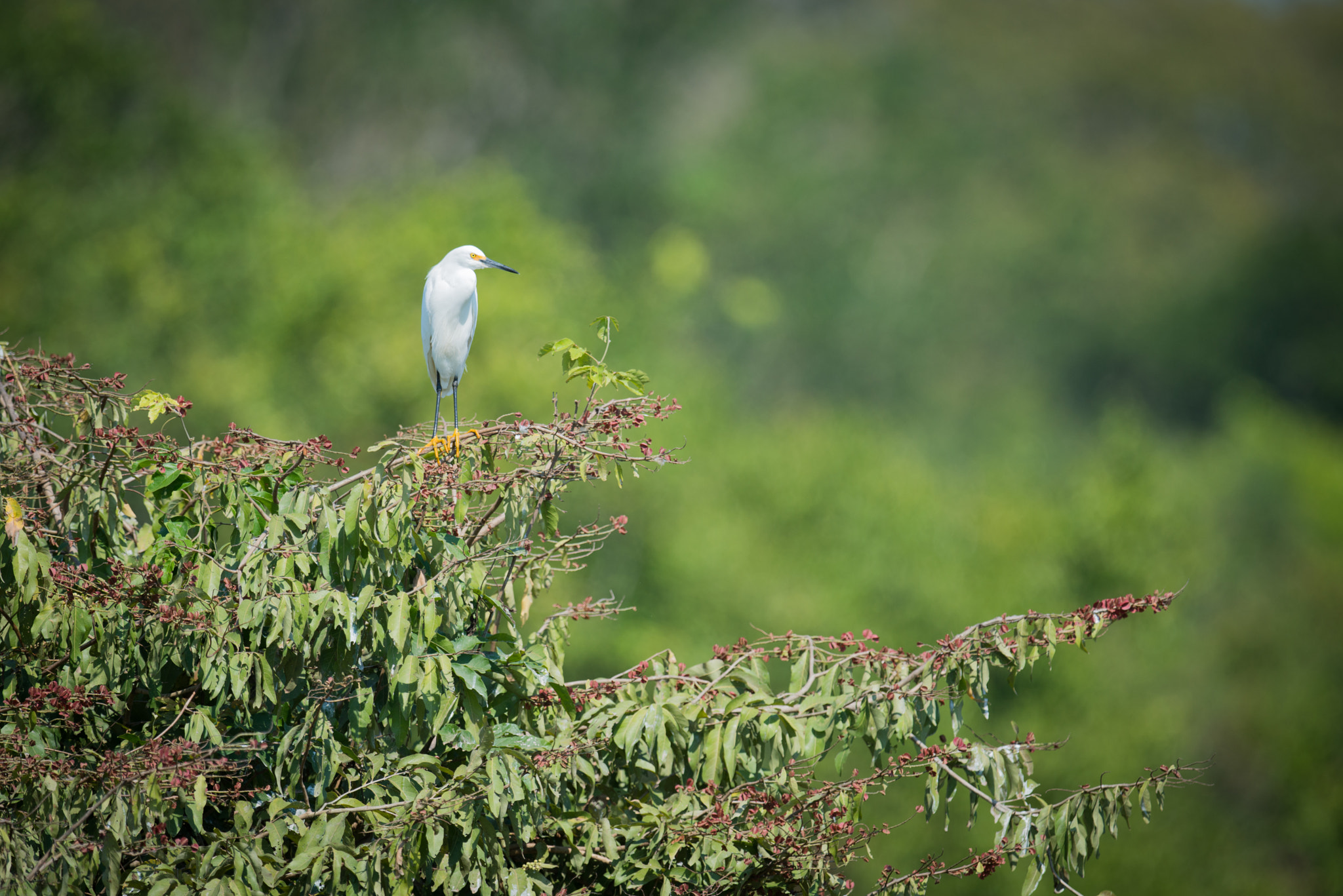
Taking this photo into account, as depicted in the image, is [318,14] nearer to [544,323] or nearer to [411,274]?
[411,274]

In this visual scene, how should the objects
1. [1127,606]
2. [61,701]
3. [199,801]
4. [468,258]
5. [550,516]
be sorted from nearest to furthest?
[199,801]
[61,701]
[1127,606]
[550,516]
[468,258]

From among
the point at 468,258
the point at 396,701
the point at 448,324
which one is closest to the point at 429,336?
the point at 448,324

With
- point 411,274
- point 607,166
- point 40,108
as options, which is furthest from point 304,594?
point 607,166

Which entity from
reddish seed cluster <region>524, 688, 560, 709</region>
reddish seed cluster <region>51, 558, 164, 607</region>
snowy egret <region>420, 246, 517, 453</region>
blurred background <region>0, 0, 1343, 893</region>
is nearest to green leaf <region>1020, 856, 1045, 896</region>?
reddish seed cluster <region>524, 688, 560, 709</region>

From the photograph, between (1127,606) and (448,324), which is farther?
(448,324)

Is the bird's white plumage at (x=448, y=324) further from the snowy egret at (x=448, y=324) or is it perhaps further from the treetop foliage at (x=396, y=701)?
the treetop foliage at (x=396, y=701)

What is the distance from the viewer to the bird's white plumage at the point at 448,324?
7680mm

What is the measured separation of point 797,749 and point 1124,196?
216 feet

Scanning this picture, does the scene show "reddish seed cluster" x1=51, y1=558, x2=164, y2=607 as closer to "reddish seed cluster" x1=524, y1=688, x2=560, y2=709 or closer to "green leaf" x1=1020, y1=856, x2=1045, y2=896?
"reddish seed cluster" x1=524, y1=688, x2=560, y2=709

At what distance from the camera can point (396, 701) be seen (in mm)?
4137

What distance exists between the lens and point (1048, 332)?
182 feet

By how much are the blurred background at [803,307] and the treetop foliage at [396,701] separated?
47.9 ft

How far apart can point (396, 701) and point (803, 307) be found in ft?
133

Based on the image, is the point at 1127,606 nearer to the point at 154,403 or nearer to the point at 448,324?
the point at 154,403
